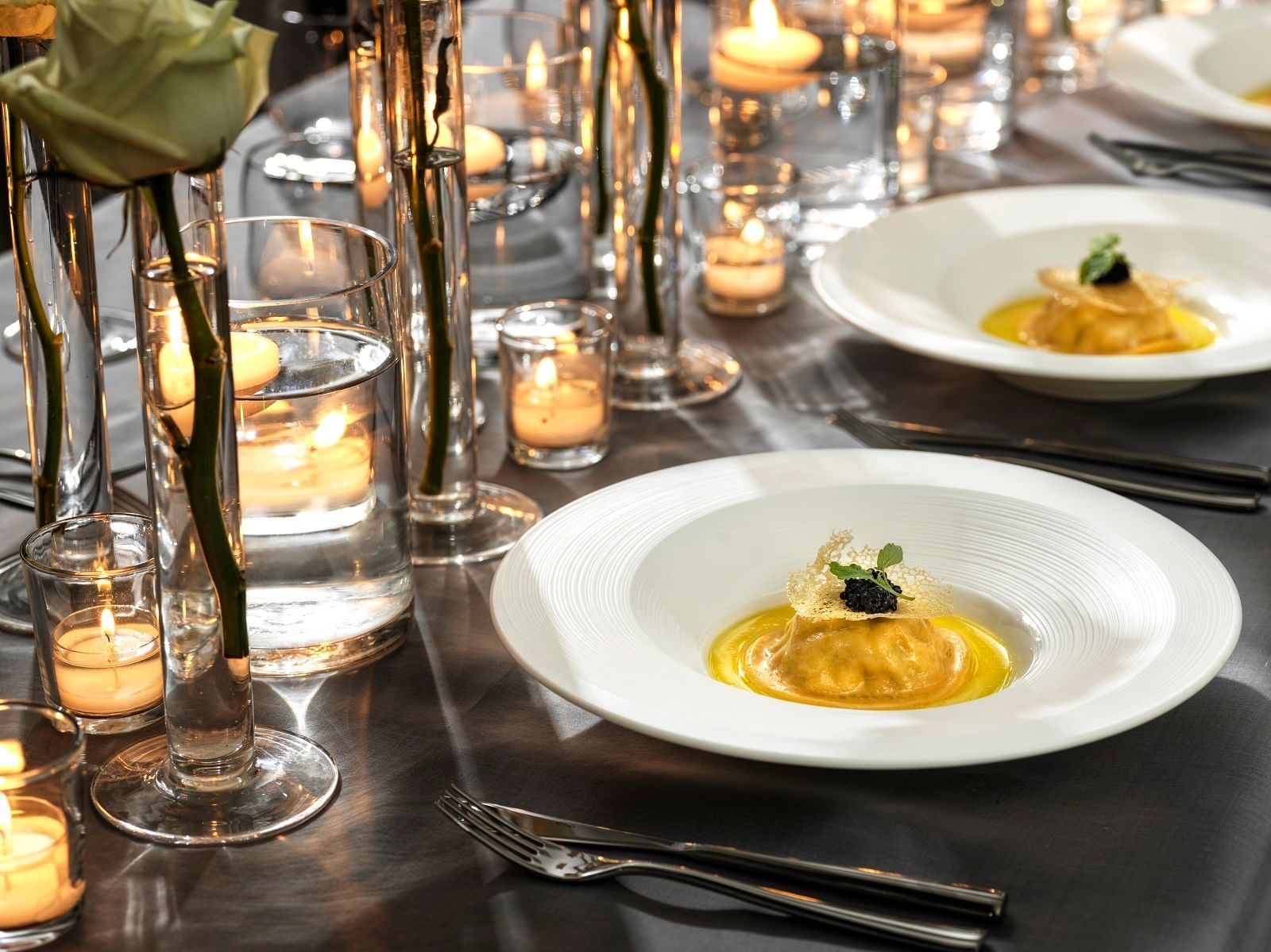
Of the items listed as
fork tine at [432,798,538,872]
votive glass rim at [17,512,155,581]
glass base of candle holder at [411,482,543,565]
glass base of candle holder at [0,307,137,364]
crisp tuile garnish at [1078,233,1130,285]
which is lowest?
glass base of candle holder at [411,482,543,565]

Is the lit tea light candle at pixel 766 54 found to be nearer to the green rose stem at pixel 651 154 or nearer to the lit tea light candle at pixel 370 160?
the green rose stem at pixel 651 154

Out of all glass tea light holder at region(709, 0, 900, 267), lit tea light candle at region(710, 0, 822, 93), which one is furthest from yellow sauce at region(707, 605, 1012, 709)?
lit tea light candle at region(710, 0, 822, 93)

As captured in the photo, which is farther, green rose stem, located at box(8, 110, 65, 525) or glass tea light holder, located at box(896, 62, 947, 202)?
glass tea light holder, located at box(896, 62, 947, 202)

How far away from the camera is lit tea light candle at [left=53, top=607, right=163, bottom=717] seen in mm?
866

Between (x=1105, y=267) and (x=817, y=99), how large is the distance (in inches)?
17.9

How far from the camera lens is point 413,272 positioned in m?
1.06

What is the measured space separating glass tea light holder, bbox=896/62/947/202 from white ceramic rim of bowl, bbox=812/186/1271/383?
0.19 m

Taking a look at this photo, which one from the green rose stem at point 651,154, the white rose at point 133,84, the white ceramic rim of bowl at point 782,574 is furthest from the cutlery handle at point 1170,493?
the white rose at point 133,84

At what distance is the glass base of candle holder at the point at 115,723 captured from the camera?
875 mm

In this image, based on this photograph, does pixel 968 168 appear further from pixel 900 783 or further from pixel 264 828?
pixel 264 828

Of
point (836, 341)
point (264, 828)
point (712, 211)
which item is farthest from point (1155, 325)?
point (264, 828)

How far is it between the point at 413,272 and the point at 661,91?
329 millimetres

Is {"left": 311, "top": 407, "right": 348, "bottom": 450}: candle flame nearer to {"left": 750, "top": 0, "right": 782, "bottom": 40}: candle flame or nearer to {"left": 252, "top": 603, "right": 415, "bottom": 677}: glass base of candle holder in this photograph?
{"left": 252, "top": 603, "right": 415, "bottom": 677}: glass base of candle holder

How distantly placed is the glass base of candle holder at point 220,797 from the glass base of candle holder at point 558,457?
0.41 meters
